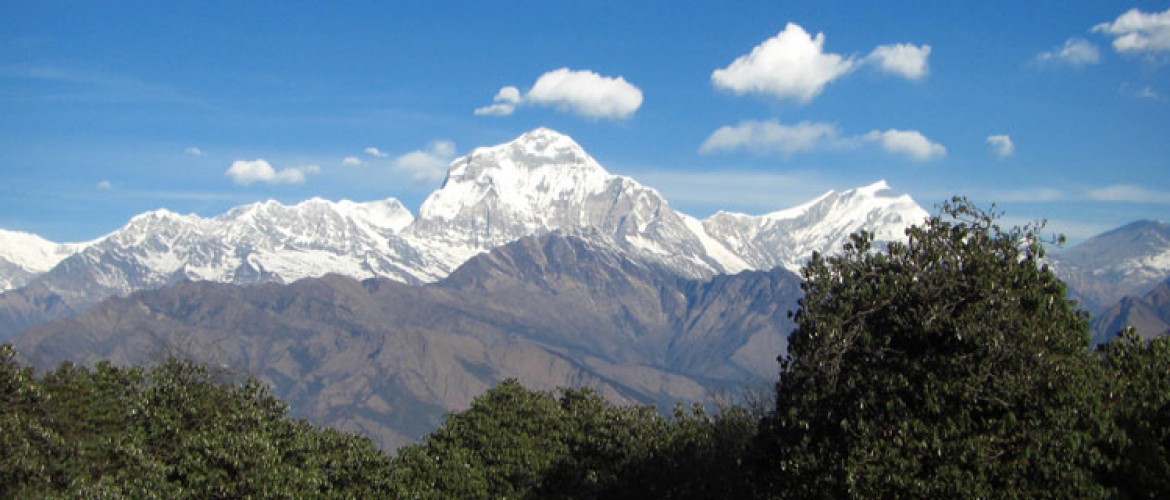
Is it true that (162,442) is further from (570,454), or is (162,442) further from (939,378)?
(939,378)

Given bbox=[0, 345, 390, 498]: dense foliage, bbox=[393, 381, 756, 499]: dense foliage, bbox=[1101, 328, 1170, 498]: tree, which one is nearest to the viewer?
bbox=[1101, 328, 1170, 498]: tree

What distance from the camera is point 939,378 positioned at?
30.3 m

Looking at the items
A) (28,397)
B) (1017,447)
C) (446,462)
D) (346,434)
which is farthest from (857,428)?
(28,397)

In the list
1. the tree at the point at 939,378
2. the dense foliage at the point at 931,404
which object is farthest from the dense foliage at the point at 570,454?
the tree at the point at 939,378

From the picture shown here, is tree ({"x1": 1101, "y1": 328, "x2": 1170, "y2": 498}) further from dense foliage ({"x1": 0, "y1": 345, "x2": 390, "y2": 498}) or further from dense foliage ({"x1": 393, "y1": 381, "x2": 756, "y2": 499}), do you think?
dense foliage ({"x1": 0, "y1": 345, "x2": 390, "y2": 498})

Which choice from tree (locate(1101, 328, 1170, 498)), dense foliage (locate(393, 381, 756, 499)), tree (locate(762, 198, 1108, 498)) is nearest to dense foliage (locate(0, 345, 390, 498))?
dense foliage (locate(393, 381, 756, 499))

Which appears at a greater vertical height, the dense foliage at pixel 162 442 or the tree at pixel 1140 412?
the tree at pixel 1140 412

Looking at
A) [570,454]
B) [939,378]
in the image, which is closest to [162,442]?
[570,454]

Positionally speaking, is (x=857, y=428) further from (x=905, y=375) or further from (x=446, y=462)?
(x=446, y=462)

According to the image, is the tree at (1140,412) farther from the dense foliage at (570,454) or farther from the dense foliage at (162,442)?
the dense foliage at (162,442)

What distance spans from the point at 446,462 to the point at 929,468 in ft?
114

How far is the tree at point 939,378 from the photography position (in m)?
28.8

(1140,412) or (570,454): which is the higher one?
(1140,412)

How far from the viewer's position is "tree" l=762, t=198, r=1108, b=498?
2878 cm
